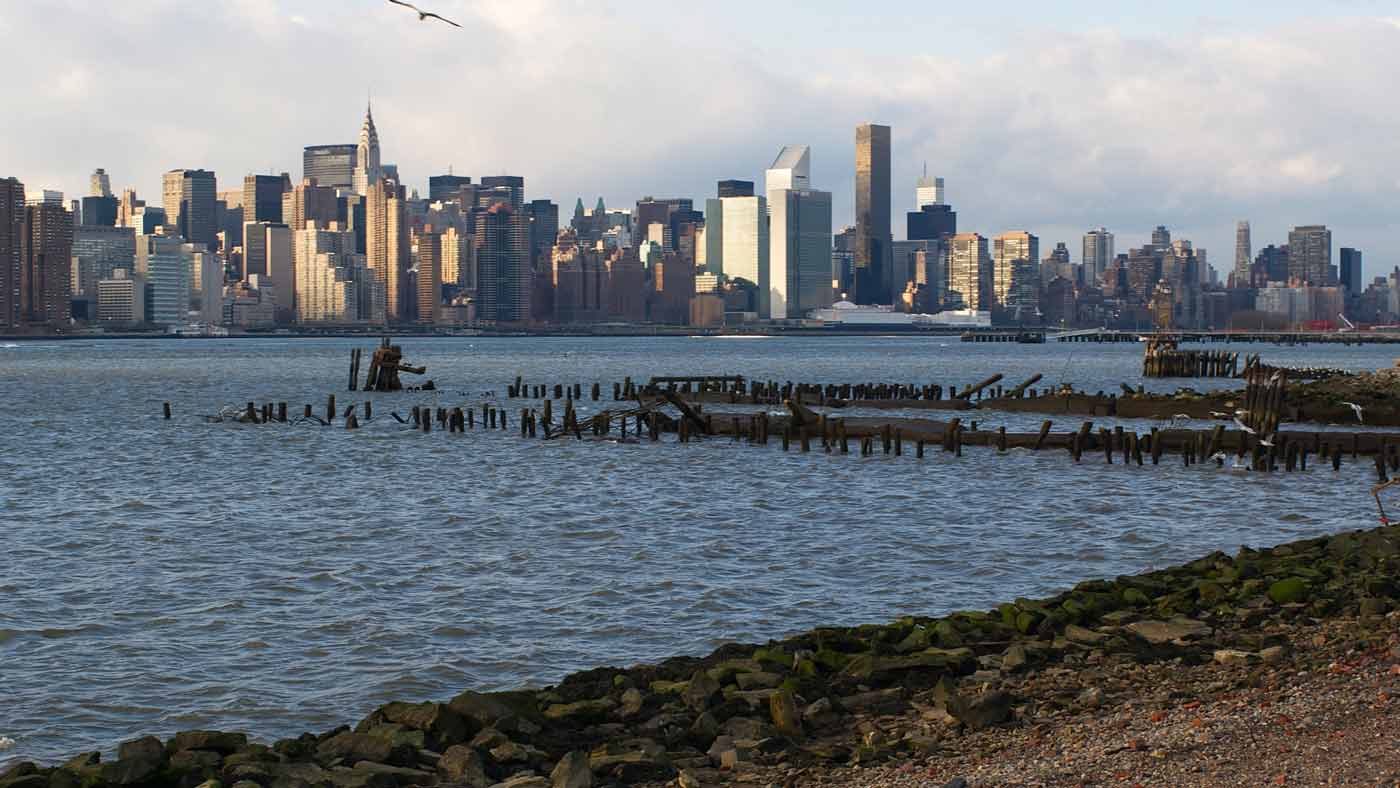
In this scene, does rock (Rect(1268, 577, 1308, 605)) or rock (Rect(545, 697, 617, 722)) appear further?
rock (Rect(1268, 577, 1308, 605))

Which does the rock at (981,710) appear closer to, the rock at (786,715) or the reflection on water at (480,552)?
the rock at (786,715)

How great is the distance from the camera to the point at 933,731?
41.6 feet

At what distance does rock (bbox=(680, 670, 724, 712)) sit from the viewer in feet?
45.3

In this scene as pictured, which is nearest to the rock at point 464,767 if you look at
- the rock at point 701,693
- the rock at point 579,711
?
the rock at point 579,711

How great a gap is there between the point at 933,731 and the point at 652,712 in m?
2.68

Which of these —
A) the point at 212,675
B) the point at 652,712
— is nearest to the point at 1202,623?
the point at 652,712

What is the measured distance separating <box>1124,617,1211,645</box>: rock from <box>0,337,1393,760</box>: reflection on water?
4.94m

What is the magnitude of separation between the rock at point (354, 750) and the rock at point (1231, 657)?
8.07m

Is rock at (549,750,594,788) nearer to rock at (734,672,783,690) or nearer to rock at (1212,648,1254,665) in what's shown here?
rock at (734,672,783,690)

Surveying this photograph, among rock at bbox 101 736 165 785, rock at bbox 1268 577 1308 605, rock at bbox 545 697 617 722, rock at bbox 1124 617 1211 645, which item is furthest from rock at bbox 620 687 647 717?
rock at bbox 1268 577 1308 605

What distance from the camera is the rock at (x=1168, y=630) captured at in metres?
15.9

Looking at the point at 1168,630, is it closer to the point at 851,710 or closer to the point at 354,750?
the point at 851,710

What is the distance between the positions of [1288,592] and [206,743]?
41.3 ft

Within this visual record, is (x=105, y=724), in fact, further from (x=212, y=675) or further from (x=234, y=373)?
(x=234, y=373)
